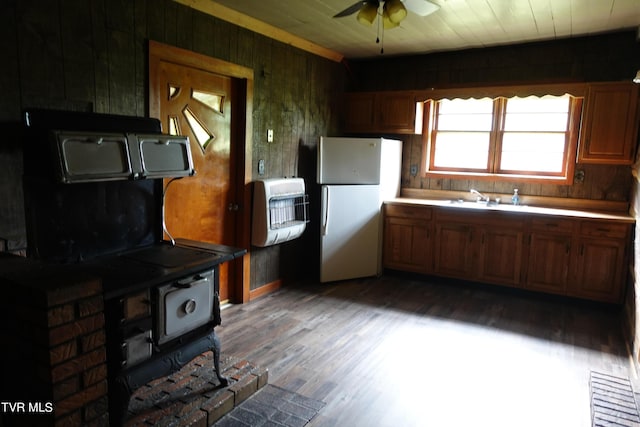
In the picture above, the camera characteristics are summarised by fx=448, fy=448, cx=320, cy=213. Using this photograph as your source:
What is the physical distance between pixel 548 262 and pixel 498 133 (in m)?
1.45

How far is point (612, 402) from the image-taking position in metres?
2.51

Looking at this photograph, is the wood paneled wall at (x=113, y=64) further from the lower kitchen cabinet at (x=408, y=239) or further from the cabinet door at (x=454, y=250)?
the cabinet door at (x=454, y=250)

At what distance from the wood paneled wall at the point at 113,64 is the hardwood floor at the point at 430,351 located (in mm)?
829

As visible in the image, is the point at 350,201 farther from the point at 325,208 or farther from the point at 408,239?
the point at 408,239

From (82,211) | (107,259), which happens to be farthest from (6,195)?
(107,259)

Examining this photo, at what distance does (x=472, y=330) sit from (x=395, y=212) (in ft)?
5.34

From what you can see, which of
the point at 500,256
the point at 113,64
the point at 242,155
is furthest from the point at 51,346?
the point at 500,256

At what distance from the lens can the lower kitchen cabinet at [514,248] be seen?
3.90 metres


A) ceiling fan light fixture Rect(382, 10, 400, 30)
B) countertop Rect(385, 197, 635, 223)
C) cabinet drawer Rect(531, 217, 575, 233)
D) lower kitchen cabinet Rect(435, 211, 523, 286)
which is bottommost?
lower kitchen cabinet Rect(435, 211, 523, 286)

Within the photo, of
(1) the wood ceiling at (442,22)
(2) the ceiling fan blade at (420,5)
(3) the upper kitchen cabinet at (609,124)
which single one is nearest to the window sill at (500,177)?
(3) the upper kitchen cabinet at (609,124)

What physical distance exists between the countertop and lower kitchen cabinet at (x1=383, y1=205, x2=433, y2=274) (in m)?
0.11

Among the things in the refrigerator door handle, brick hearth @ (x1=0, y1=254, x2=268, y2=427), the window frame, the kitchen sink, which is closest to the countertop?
the kitchen sink

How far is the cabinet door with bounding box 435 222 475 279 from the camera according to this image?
448 cm

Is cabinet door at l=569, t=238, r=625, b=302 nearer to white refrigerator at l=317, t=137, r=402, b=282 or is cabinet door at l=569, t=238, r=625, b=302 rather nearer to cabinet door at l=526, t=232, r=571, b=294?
cabinet door at l=526, t=232, r=571, b=294
